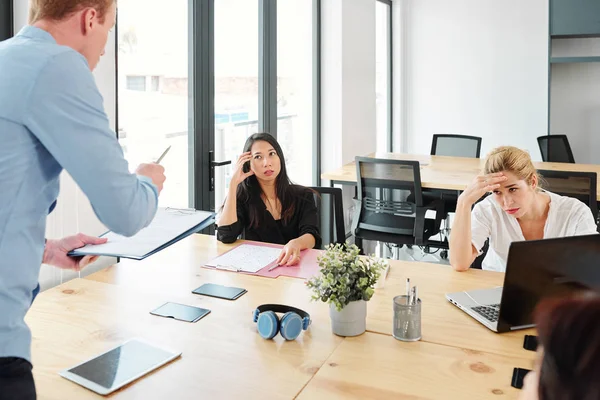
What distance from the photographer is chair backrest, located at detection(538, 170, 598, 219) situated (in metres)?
3.37

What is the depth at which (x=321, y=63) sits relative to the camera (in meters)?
5.15

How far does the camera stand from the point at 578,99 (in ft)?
20.2

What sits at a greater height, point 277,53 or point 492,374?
point 277,53

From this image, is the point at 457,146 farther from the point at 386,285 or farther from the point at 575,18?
the point at 386,285

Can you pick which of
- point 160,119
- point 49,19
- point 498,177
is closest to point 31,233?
point 49,19

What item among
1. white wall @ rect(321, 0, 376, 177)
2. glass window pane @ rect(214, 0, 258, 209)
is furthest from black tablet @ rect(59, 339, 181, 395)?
white wall @ rect(321, 0, 376, 177)

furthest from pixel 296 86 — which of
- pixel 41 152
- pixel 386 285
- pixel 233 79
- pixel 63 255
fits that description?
pixel 41 152

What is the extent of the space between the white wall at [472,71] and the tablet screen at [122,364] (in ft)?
18.3

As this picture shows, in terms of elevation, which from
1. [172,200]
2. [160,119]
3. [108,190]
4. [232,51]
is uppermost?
[232,51]

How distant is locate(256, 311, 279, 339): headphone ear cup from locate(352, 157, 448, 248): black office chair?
2.50 metres

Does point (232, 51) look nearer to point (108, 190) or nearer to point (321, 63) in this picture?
point (321, 63)

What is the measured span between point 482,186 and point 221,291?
103cm

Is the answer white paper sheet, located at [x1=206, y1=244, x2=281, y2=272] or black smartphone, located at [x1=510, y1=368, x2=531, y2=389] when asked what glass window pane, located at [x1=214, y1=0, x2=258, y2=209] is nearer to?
white paper sheet, located at [x1=206, y1=244, x2=281, y2=272]

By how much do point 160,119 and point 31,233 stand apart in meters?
2.16
